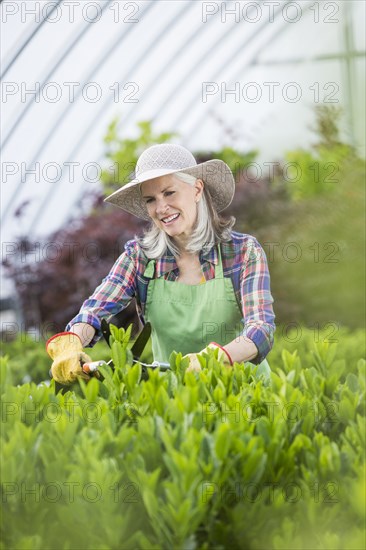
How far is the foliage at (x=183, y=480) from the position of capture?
198 centimetres

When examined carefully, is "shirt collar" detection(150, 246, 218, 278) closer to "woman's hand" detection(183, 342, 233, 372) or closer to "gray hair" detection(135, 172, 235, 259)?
"gray hair" detection(135, 172, 235, 259)

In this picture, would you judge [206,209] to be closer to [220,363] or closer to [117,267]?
[117,267]

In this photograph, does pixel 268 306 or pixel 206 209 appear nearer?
pixel 268 306

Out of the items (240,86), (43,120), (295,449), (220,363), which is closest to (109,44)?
(43,120)

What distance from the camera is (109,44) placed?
968 centimetres

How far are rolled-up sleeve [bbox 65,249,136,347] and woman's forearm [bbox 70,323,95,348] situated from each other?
26 millimetres

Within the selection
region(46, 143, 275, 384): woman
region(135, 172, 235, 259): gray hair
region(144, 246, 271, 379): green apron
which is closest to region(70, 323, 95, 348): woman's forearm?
region(46, 143, 275, 384): woman

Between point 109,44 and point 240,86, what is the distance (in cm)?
431

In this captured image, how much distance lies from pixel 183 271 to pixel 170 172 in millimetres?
428

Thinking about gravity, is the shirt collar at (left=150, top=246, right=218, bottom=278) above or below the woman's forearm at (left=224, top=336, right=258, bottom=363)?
above

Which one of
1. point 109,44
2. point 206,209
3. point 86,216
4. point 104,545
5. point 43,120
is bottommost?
point 104,545

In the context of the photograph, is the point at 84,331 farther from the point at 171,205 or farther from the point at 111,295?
the point at 171,205

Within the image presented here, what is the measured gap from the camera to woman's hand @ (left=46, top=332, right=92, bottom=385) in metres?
3.08

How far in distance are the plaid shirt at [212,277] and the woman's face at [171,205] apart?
0.50 ft
